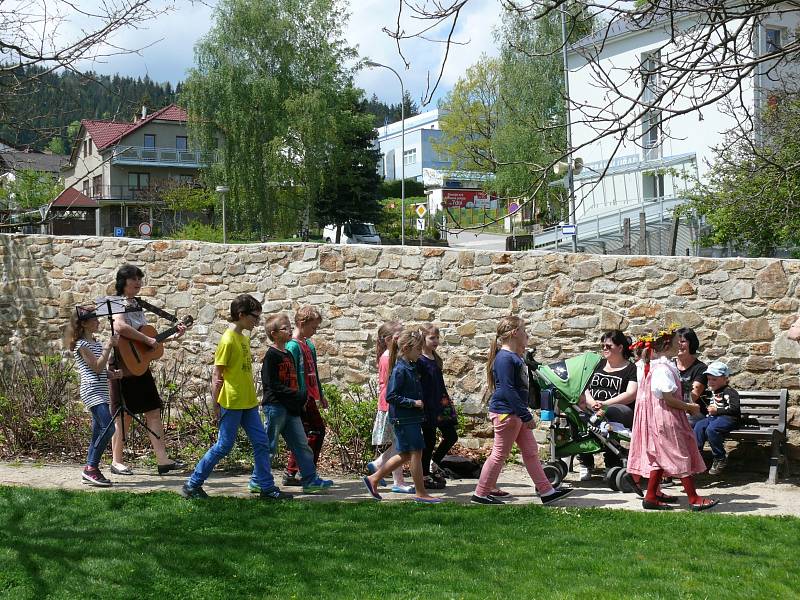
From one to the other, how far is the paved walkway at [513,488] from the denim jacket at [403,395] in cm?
78

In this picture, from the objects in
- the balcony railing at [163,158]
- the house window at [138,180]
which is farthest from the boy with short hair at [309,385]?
the house window at [138,180]

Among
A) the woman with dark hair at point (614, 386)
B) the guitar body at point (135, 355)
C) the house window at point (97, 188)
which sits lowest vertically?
the woman with dark hair at point (614, 386)

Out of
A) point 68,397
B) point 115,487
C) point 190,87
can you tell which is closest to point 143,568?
point 115,487

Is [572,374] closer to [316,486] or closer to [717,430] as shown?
[717,430]

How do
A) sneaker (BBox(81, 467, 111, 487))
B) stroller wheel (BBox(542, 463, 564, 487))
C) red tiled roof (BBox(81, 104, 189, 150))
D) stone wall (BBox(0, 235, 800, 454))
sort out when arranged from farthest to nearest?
red tiled roof (BBox(81, 104, 189, 150))
stone wall (BBox(0, 235, 800, 454))
stroller wheel (BBox(542, 463, 564, 487))
sneaker (BBox(81, 467, 111, 487))

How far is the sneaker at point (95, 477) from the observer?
757 cm

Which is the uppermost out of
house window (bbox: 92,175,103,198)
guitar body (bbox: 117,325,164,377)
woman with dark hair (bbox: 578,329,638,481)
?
house window (bbox: 92,175,103,198)

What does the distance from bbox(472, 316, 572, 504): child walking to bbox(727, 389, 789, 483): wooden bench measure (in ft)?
6.62

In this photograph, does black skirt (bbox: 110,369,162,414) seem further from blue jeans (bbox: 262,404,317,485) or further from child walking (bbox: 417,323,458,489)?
child walking (bbox: 417,323,458,489)

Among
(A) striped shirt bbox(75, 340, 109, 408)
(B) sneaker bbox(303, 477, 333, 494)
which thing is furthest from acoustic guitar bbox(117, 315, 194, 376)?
(B) sneaker bbox(303, 477, 333, 494)

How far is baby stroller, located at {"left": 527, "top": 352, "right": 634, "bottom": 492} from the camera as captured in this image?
7.88 meters

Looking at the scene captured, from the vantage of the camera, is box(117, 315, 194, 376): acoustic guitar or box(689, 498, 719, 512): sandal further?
box(117, 315, 194, 376): acoustic guitar

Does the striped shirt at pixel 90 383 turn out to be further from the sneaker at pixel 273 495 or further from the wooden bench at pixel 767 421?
the wooden bench at pixel 767 421

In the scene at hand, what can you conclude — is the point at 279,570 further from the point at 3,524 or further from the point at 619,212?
the point at 619,212
